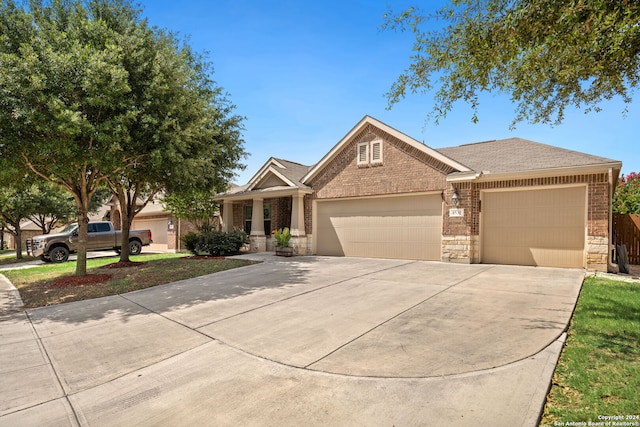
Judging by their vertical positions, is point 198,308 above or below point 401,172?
below

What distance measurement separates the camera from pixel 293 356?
450cm

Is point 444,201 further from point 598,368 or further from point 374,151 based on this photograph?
point 598,368

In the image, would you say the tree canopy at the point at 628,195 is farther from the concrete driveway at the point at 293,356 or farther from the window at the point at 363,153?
the window at the point at 363,153

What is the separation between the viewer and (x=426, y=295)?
739 cm

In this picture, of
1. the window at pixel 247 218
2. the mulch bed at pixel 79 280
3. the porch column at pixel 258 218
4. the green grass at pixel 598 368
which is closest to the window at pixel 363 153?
the porch column at pixel 258 218

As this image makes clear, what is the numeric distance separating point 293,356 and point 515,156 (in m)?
11.7

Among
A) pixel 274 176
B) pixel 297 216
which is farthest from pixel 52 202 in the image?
pixel 297 216

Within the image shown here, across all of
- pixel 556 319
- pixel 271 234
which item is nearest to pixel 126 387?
pixel 556 319

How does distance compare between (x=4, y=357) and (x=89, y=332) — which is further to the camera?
(x=89, y=332)

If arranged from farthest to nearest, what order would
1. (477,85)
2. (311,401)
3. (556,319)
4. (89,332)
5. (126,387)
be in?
(477,85), (89,332), (556,319), (126,387), (311,401)

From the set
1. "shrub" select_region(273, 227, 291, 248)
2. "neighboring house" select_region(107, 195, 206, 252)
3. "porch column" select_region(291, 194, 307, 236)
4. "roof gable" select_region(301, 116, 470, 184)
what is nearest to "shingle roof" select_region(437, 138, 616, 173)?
"roof gable" select_region(301, 116, 470, 184)

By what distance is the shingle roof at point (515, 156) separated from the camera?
10758 mm

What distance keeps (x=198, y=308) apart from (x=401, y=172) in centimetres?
951

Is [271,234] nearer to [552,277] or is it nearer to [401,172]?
[401,172]
